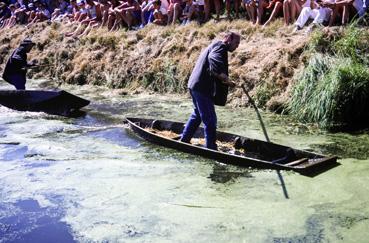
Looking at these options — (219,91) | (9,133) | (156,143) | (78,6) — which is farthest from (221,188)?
(78,6)

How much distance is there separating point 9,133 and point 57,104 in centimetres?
199

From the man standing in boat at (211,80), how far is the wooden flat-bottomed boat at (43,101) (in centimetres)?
514

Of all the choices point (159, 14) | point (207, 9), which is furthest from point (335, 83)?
point (159, 14)

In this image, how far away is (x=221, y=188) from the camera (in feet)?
21.0

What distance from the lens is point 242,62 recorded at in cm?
1214

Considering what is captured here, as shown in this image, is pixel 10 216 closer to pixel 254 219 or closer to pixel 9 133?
pixel 254 219

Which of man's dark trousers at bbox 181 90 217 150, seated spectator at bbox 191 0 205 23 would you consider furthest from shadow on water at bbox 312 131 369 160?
seated spectator at bbox 191 0 205 23

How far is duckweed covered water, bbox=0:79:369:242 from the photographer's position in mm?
5207

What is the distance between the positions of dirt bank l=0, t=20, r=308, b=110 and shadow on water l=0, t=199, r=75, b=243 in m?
6.12

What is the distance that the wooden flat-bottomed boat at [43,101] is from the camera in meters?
11.7

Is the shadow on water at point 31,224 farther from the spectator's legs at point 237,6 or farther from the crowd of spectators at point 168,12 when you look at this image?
the spectator's legs at point 237,6

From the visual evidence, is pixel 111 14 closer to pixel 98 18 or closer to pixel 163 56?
pixel 98 18

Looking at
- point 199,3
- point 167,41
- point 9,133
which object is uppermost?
point 199,3

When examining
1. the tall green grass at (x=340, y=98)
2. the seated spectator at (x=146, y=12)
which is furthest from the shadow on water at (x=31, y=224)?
the seated spectator at (x=146, y=12)
